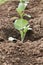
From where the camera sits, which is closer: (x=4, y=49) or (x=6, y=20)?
(x=4, y=49)

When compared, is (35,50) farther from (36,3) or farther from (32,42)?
(36,3)

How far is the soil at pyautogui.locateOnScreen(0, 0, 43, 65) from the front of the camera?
4.73 feet

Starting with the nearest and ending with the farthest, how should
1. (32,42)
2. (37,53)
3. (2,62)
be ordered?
(2,62), (37,53), (32,42)

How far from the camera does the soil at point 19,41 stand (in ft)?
4.73

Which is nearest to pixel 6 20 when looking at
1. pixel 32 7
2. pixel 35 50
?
pixel 32 7

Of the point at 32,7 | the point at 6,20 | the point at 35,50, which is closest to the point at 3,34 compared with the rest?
the point at 6,20

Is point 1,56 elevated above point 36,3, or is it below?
below

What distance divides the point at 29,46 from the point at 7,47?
154 mm

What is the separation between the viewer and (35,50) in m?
1.53

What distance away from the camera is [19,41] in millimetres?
1650

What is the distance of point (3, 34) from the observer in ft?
5.77

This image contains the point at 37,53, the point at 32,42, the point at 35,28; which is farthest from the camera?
the point at 35,28

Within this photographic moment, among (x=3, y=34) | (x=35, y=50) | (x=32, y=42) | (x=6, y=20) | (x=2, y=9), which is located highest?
(x=2, y=9)

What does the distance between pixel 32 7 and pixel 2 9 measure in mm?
277
